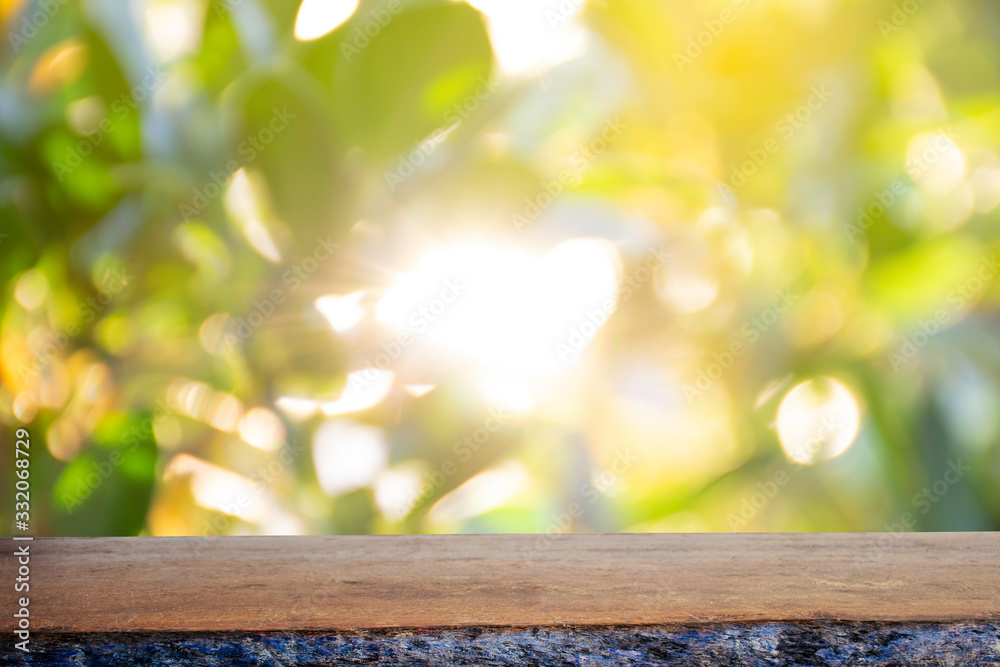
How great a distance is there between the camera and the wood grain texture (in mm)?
325

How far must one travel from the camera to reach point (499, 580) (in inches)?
15.3

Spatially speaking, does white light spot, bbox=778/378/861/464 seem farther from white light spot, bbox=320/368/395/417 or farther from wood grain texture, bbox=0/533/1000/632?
white light spot, bbox=320/368/395/417

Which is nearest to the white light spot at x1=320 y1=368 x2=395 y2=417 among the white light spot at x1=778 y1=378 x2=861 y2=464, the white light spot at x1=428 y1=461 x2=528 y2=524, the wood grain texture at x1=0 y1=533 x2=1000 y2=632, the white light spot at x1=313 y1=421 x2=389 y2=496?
the white light spot at x1=313 y1=421 x2=389 y2=496

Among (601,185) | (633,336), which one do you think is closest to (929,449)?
(633,336)

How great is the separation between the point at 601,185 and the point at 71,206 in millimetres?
589

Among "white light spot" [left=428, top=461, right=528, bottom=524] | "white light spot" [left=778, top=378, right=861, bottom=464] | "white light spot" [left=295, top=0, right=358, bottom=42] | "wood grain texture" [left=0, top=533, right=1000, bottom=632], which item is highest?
"white light spot" [left=295, top=0, right=358, bottom=42]

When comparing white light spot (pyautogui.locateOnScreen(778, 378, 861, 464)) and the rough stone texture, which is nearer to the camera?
the rough stone texture

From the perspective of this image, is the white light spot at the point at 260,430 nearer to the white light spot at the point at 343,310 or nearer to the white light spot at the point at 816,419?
the white light spot at the point at 343,310

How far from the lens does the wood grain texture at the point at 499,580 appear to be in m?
0.33

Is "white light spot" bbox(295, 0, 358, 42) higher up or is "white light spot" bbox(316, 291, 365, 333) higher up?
"white light spot" bbox(295, 0, 358, 42)

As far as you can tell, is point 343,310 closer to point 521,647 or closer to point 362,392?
point 362,392

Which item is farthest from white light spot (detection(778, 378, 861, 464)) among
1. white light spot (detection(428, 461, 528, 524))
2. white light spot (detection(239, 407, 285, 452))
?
white light spot (detection(239, 407, 285, 452))

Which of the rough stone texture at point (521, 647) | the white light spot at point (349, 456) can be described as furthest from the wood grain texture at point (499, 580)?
the white light spot at point (349, 456)

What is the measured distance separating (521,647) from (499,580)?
8 centimetres
